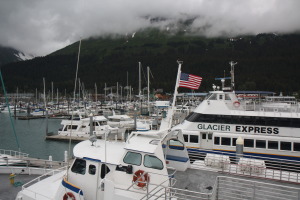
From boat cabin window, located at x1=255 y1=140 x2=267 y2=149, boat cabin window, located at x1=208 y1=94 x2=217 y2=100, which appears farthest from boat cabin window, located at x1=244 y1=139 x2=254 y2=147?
boat cabin window, located at x1=208 y1=94 x2=217 y2=100

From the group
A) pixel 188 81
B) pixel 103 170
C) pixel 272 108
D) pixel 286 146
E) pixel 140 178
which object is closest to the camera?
pixel 140 178

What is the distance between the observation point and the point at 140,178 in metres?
7.19

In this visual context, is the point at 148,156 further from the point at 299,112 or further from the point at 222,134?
the point at 299,112

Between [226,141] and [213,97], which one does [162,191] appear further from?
[213,97]

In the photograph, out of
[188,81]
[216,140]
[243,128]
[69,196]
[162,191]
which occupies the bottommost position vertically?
[216,140]

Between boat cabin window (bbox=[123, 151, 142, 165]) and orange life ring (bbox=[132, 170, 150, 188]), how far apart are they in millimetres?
337

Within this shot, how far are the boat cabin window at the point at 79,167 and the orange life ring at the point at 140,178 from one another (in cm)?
211

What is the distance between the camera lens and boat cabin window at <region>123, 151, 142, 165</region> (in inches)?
298

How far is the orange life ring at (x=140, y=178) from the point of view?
7.11 meters

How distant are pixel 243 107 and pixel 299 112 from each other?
4.30m

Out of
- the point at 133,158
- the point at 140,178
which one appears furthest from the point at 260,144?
the point at 140,178

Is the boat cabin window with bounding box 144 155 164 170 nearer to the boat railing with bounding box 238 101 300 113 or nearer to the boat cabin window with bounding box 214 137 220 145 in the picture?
the boat cabin window with bounding box 214 137 220 145

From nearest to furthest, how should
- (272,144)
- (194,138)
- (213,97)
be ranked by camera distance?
1. (272,144)
2. (194,138)
3. (213,97)

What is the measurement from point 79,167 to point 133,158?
2278 mm
